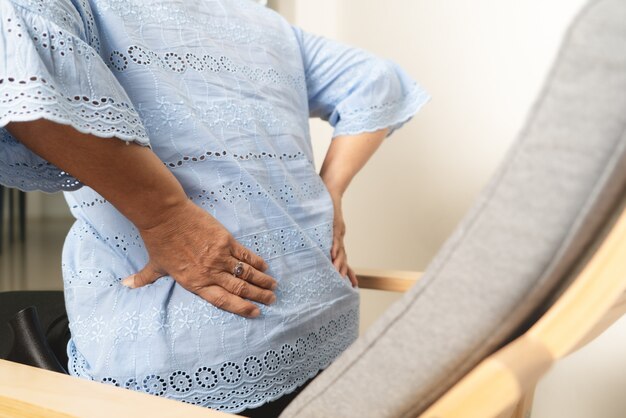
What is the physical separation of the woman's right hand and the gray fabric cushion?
34 centimetres

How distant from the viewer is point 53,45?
2.40 ft

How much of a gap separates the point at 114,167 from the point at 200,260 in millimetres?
170

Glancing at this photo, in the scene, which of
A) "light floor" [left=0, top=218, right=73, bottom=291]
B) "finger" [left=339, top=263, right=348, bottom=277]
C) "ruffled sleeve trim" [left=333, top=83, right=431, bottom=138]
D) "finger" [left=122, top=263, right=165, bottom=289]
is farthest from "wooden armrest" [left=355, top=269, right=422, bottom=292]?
"light floor" [left=0, top=218, right=73, bottom=291]

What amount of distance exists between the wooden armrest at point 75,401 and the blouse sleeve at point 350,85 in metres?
0.85

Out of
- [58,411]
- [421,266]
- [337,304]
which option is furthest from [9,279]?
[58,411]

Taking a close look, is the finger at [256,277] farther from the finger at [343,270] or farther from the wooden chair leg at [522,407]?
the wooden chair leg at [522,407]

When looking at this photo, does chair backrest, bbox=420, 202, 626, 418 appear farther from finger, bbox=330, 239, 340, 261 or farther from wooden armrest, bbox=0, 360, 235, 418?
finger, bbox=330, 239, 340, 261

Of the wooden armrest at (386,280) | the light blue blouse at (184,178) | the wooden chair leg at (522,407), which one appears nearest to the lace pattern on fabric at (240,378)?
the light blue blouse at (184,178)

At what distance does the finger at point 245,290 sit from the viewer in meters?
0.87

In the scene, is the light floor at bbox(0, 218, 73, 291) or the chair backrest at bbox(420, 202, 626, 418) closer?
the chair backrest at bbox(420, 202, 626, 418)

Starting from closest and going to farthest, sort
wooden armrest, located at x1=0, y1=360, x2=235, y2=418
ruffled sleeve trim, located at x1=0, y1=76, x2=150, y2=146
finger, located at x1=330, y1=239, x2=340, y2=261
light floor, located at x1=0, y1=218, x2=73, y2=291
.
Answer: wooden armrest, located at x1=0, y1=360, x2=235, y2=418 → ruffled sleeve trim, located at x1=0, y1=76, x2=150, y2=146 → finger, located at x1=330, y1=239, x2=340, y2=261 → light floor, located at x1=0, y1=218, x2=73, y2=291

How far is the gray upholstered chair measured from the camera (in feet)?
1.38

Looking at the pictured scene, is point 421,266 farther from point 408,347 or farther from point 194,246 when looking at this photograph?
point 408,347

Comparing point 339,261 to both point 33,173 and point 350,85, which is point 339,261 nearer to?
point 350,85
